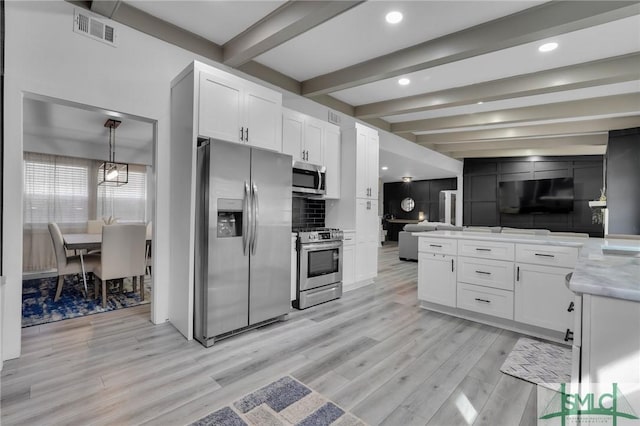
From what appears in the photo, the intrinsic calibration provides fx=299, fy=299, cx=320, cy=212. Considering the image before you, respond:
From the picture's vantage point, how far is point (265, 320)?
297 cm

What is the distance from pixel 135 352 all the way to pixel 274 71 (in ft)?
11.6

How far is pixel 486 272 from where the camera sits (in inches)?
122

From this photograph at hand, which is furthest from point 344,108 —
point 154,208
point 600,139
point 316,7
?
point 600,139

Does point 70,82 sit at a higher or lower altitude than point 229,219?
higher

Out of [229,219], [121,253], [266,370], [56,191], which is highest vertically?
[56,191]

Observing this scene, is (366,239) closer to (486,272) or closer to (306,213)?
(306,213)

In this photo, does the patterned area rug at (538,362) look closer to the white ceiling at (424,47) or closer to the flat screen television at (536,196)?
the white ceiling at (424,47)

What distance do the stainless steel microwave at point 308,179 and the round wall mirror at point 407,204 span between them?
27.2 ft

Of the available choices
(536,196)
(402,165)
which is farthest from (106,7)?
(536,196)

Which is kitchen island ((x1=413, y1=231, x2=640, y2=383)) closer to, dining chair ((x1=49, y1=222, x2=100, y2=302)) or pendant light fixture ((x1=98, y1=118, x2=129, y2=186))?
dining chair ((x1=49, y1=222, x2=100, y2=302))

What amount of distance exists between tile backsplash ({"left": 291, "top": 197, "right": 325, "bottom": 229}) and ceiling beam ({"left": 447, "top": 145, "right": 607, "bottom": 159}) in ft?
20.2

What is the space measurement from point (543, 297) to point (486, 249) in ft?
2.05

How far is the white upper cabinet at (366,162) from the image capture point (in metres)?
4.53

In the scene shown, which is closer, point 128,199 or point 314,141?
point 314,141
